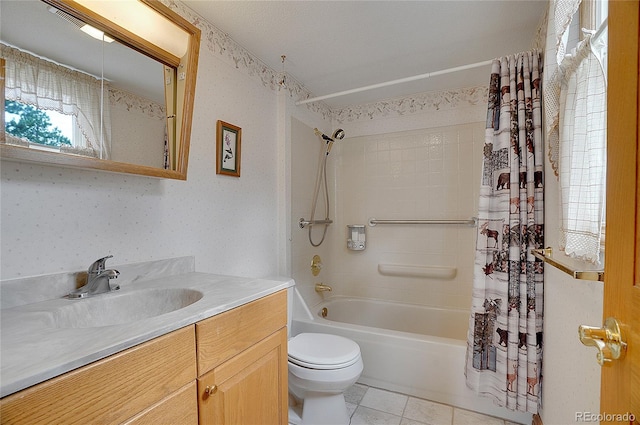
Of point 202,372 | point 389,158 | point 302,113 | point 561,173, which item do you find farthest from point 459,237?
point 202,372

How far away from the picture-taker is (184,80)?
1.28m

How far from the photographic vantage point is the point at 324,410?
1568mm

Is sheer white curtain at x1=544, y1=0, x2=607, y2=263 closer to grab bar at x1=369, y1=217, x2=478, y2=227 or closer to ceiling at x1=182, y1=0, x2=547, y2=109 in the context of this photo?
ceiling at x1=182, y1=0, x2=547, y2=109

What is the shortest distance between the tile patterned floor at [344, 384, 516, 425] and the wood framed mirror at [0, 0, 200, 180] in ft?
5.38

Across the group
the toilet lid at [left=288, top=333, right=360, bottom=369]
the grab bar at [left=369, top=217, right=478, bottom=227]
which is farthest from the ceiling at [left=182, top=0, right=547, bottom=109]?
the toilet lid at [left=288, top=333, right=360, bottom=369]

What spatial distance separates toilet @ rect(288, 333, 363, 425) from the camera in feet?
4.78

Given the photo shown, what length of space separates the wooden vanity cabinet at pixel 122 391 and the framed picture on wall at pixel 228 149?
1.08m

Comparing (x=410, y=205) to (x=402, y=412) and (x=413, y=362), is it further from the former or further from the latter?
(x=402, y=412)

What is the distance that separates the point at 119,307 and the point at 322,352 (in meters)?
0.99

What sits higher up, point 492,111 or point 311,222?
point 492,111

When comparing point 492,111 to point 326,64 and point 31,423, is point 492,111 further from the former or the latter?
point 31,423

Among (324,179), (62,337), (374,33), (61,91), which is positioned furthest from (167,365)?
(324,179)

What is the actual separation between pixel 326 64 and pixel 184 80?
3.58ft

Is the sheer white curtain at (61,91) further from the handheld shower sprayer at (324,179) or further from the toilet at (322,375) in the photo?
the handheld shower sprayer at (324,179)
